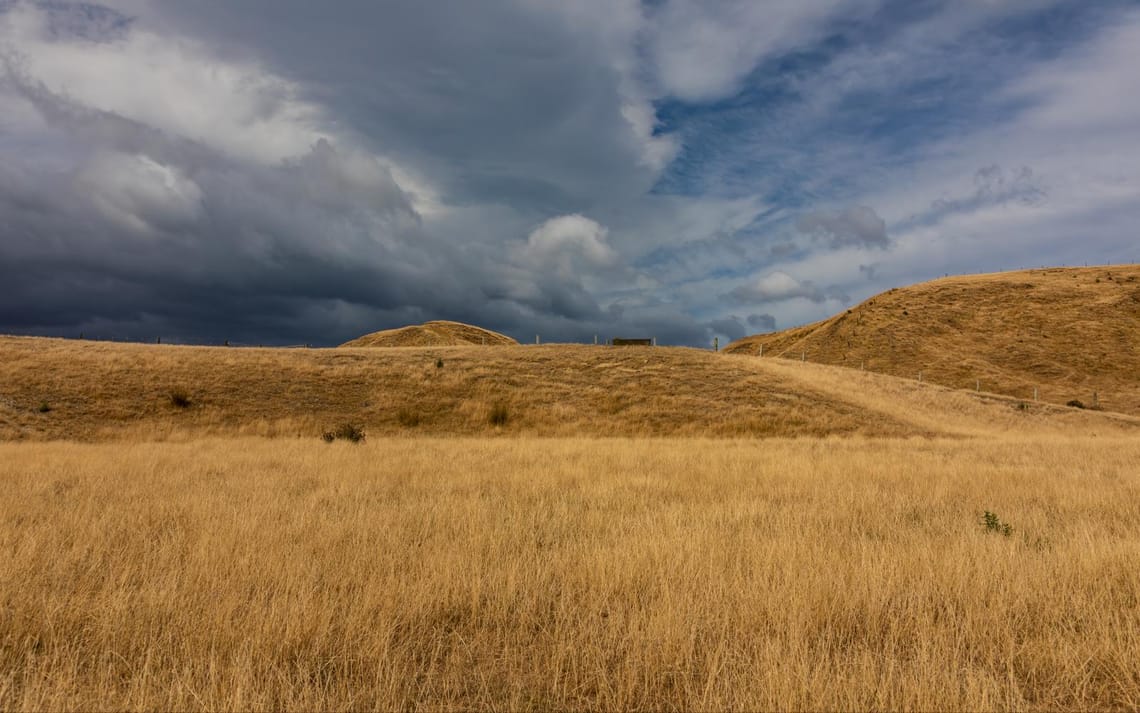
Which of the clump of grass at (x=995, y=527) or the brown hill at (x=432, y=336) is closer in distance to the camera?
the clump of grass at (x=995, y=527)

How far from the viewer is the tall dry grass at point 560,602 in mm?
3686

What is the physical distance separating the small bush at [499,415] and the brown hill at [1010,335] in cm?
5796

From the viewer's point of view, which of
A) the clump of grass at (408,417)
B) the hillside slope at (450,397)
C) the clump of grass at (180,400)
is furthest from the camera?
the clump of grass at (408,417)

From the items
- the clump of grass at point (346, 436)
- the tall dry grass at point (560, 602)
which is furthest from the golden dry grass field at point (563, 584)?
the clump of grass at point (346, 436)

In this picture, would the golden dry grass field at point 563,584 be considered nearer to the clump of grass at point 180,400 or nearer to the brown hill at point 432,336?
the clump of grass at point 180,400

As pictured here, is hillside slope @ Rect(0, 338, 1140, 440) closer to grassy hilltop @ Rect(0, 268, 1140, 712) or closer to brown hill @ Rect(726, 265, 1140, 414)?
grassy hilltop @ Rect(0, 268, 1140, 712)

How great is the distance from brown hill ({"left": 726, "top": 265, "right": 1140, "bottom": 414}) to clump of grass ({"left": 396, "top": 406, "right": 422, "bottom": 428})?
61.9 m

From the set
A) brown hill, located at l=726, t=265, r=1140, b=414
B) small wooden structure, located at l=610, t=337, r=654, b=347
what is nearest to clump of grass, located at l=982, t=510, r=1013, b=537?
small wooden structure, located at l=610, t=337, r=654, b=347

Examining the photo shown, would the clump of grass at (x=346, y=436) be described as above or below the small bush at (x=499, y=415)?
below

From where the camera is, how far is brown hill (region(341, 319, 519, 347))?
82.8m

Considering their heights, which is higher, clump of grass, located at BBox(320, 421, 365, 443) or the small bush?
the small bush

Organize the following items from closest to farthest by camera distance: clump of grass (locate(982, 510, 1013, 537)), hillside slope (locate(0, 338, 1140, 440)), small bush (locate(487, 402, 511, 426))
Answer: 1. clump of grass (locate(982, 510, 1013, 537))
2. hillside slope (locate(0, 338, 1140, 440))
3. small bush (locate(487, 402, 511, 426))

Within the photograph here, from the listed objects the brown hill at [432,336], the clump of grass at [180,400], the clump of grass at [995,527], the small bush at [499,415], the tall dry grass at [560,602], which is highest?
the brown hill at [432,336]

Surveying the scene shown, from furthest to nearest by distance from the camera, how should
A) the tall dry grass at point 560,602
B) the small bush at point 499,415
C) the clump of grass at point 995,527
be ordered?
the small bush at point 499,415, the clump of grass at point 995,527, the tall dry grass at point 560,602
